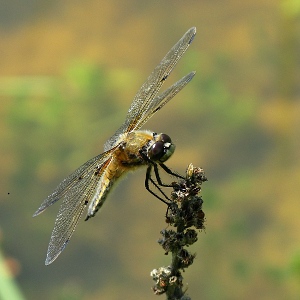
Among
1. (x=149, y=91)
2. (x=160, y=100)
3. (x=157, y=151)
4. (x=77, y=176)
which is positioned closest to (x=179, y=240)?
(x=157, y=151)

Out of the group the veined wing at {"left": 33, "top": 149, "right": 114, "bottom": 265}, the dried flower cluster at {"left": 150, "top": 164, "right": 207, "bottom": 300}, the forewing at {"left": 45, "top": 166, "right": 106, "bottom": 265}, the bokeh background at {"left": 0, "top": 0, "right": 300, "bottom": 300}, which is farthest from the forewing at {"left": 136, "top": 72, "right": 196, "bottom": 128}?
the bokeh background at {"left": 0, "top": 0, "right": 300, "bottom": 300}

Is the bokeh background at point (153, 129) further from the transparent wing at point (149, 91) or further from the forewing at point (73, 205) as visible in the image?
the forewing at point (73, 205)

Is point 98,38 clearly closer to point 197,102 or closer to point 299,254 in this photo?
point 197,102

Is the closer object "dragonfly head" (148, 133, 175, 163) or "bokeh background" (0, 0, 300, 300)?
"dragonfly head" (148, 133, 175, 163)

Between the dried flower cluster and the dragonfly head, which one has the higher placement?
the dragonfly head

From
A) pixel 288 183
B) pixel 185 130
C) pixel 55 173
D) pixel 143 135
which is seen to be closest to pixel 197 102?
pixel 185 130

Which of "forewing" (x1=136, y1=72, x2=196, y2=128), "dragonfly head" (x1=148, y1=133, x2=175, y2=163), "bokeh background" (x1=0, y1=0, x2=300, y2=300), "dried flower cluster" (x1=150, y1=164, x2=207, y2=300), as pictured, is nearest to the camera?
"dried flower cluster" (x1=150, y1=164, x2=207, y2=300)

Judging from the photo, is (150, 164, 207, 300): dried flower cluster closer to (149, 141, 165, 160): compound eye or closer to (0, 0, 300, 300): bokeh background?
(149, 141, 165, 160): compound eye
